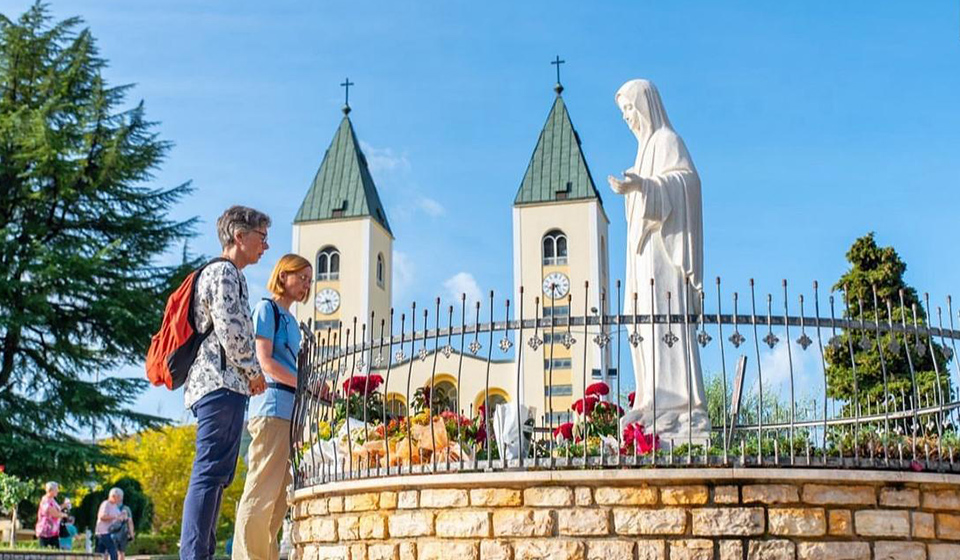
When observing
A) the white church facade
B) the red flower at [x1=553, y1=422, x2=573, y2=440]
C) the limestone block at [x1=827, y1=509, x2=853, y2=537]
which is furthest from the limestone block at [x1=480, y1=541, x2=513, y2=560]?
the white church facade

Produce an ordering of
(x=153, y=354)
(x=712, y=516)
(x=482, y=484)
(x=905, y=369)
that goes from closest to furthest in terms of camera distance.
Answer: (x=153, y=354), (x=712, y=516), (x=482, y=484), (x=905, y=369)

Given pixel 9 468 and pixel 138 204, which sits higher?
pixel 138 204

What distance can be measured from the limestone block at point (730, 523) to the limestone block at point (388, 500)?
1.90 metres

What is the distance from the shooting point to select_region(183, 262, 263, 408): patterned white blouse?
5.07 meters

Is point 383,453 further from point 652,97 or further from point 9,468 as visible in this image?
point 9,468

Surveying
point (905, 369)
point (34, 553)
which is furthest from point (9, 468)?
point (905, 369)

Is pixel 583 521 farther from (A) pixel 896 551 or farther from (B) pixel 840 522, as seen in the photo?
(A) pixel 896 551

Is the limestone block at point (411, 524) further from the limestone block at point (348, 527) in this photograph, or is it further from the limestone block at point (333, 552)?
the limestone block at point (333, 552)

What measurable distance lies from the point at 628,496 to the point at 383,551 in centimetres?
165

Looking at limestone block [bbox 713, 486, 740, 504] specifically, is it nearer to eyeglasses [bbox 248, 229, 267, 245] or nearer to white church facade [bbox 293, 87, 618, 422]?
eyeglasses [bbox 248, 229, 267, 245]

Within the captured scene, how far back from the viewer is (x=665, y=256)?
8.97m

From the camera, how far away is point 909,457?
266 inches

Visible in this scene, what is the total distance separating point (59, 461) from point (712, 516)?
76.0ft

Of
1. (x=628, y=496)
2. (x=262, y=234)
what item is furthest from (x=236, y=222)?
(x=628, y=496)
